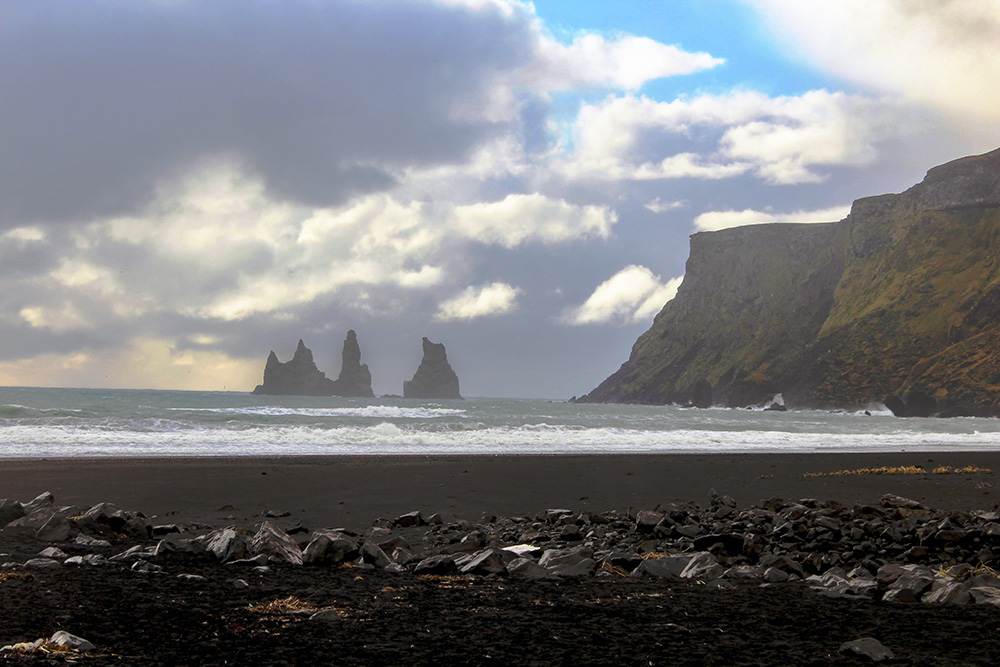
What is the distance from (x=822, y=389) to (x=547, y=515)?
369ft

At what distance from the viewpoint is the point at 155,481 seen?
1265cm

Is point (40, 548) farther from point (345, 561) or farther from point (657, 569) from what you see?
point (657, 569)

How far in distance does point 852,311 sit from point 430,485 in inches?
4764

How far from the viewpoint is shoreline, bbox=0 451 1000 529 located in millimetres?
10570

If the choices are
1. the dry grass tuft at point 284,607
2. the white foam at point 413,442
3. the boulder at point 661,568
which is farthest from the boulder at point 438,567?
the white foam at point 413,442

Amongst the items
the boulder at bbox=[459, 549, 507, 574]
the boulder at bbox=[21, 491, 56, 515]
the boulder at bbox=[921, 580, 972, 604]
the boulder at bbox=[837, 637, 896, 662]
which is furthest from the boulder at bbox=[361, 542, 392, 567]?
the boulder at bbox=[21, 491, 56, 515]

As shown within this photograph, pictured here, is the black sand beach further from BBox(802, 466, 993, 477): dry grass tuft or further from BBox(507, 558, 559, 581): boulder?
BBox(802, 466, 993, 477): dry grass tuft

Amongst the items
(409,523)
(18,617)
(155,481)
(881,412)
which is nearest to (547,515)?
(409,523)

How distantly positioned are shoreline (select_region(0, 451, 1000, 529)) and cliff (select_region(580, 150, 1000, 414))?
85.4 metres

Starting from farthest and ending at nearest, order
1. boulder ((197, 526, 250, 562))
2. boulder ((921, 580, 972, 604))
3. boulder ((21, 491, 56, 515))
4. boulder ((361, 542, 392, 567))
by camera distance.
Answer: boulder ((21, 491, 56, 515)), boulder ((197, 526, 250, 562)), boulder ((361, 542, 392, 567)), boulder ((921, 580, 972, 604))

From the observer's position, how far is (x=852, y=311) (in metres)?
118

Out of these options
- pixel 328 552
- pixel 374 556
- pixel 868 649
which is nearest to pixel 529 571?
pixel 374 556

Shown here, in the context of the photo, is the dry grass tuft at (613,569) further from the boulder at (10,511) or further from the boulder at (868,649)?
the boulder at (10,511)

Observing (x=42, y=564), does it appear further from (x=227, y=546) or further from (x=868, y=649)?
(x=868, y=649)
